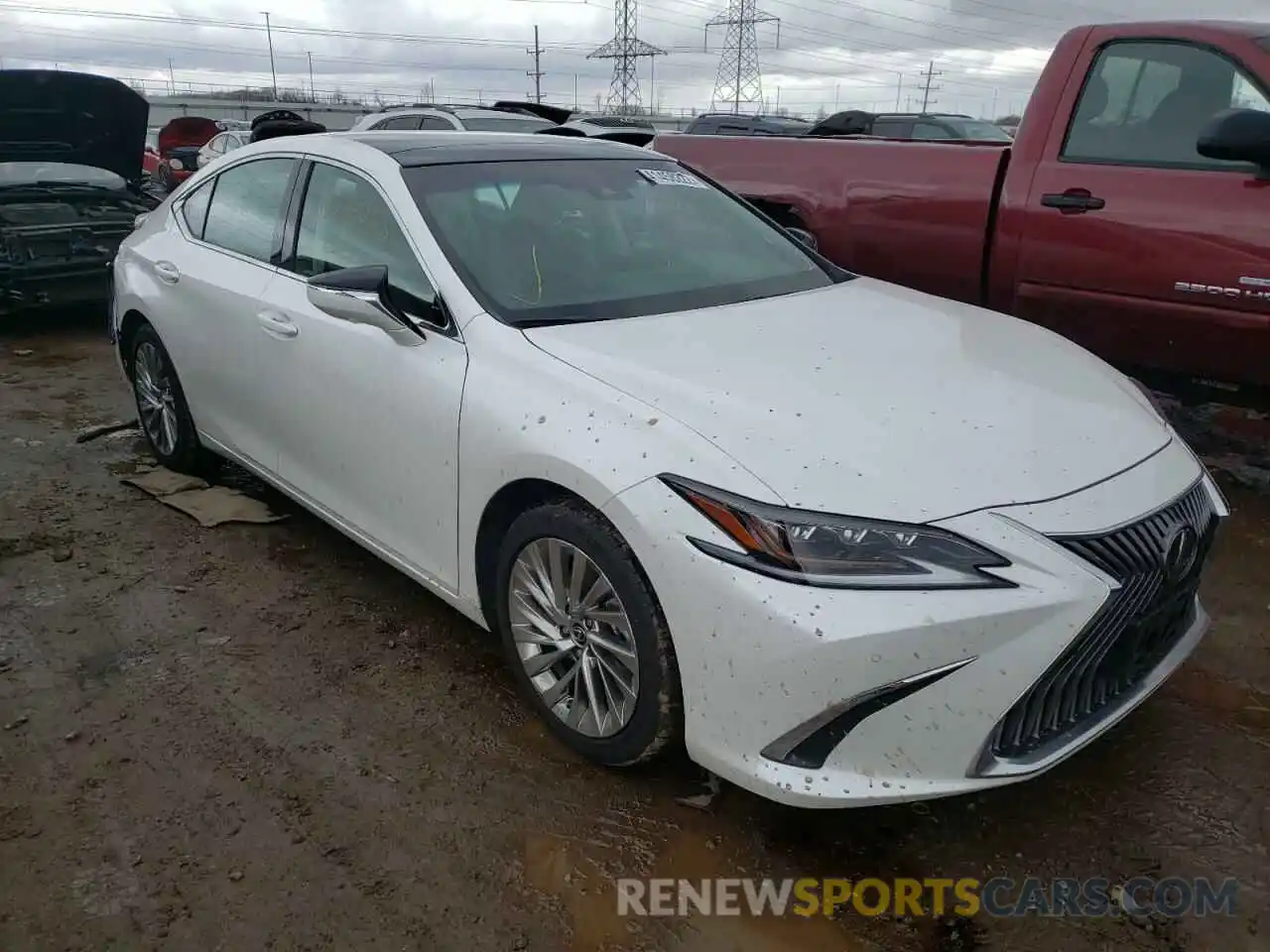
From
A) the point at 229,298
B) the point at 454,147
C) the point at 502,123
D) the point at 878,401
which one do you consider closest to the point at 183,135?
the point at 502,123

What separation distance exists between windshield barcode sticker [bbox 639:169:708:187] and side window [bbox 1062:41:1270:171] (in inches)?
72.5

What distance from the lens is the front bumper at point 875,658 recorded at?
208 cm

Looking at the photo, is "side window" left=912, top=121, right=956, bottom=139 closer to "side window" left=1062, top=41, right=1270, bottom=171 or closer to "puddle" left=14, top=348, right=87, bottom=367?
"side window" left=1062, top=41, right=1270, bottom=171

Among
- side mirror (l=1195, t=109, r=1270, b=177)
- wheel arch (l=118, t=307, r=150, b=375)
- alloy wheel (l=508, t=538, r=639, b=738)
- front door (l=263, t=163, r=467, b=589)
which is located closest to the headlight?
alloy wheel (l=508, t=538, r=639, b=738)

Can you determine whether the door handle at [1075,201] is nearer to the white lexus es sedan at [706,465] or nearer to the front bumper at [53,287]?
the white lexus es sedan at [706,465]

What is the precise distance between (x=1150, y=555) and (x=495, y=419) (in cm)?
163

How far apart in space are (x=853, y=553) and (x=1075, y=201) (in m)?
3.05

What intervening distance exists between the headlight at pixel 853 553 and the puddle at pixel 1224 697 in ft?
4.63

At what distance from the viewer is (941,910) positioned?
229 centimetres

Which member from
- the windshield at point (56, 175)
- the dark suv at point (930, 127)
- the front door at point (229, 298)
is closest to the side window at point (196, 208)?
the front door at point (229, 298)

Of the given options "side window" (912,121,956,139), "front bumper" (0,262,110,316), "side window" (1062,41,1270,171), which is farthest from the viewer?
"side window" (912,121,956,139)

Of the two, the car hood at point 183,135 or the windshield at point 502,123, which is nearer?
the windshield at point 502,123

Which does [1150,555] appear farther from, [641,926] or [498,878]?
[498,878]

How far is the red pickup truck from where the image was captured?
4.06m
